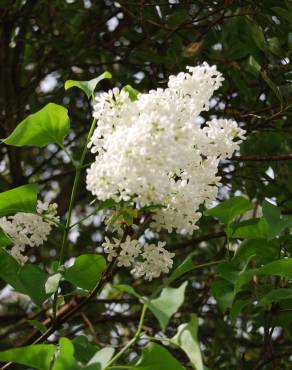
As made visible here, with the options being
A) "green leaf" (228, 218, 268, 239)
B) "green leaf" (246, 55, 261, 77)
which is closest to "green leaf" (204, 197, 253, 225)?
"green leaf" (228, 218, 268, 239)

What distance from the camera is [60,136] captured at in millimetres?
1108

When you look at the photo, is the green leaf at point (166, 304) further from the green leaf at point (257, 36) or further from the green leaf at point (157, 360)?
the green leaf at point (257, 36)

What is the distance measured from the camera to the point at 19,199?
1.06 m

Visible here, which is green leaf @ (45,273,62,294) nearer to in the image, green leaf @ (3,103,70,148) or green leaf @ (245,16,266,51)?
green leaf @ (3,103,70,148)

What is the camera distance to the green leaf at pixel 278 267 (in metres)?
1.00

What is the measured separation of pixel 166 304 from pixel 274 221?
1.13 ft

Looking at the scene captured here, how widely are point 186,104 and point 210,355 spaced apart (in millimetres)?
1318

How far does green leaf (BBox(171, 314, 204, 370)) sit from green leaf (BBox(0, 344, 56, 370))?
16 centimetres

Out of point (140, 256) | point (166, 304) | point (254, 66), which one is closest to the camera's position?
point (166, 304)

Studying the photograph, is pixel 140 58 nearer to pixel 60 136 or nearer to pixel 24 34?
pixel 24 34

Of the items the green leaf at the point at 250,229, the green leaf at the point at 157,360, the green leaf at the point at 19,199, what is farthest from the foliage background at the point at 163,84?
the green leaf at the point at 157,360

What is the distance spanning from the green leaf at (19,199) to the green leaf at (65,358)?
0.94 ft

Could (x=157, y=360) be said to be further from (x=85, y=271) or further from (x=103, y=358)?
(x=85, y=271)

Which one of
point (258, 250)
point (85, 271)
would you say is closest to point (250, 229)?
point (258, 250)
